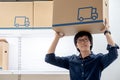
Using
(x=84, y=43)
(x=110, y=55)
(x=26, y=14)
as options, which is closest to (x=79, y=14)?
(x=84, y=43)

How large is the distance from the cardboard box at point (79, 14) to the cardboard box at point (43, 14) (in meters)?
0.63

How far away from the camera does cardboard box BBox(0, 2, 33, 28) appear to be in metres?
2.44

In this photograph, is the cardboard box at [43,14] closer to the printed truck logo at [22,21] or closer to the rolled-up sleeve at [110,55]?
the printed truck logo at [22,21]

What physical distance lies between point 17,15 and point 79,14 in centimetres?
95

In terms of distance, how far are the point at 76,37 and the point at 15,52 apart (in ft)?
3.25

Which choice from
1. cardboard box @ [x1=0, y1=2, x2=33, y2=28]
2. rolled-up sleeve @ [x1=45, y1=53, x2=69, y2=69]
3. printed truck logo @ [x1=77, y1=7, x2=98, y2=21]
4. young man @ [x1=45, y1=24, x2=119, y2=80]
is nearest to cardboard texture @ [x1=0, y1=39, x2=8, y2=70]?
cardboard box @ [x1=0, y1=2, x2=33, y2=28]

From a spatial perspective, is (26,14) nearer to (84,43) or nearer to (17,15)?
(17,15)

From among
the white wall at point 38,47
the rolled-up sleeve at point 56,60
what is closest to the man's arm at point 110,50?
the rolled-up sleeve at point 56,60

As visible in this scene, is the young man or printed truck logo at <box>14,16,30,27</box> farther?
printed truck logo at <box>14,16,30,27</box>

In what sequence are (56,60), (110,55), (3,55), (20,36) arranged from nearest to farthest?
(110,55) → (56,60) → (3,55) → (20,36)

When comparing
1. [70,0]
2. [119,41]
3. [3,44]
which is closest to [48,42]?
[3,44]

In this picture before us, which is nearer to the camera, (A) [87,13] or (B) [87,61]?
(A) [87,13]

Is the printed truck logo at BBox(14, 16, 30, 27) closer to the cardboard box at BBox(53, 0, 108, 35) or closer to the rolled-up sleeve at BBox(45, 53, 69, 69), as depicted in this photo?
the rolled-up sleeve at BBox(45, 53, 69, 69)

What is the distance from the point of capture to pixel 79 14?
1.69 meters
